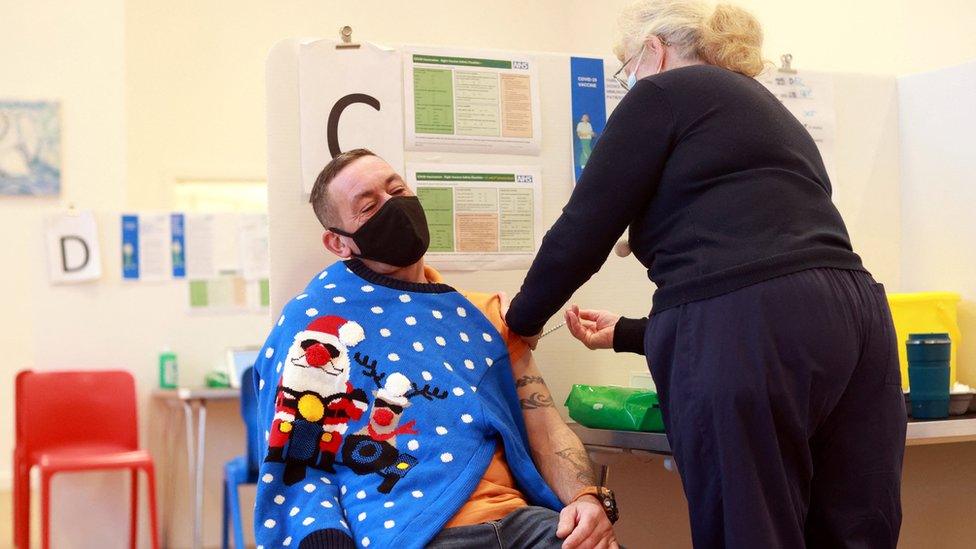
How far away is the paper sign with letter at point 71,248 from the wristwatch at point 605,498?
3320mm

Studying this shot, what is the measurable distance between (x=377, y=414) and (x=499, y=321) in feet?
1.12

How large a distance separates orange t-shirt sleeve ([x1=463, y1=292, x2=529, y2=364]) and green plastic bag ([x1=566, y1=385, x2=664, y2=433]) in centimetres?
16

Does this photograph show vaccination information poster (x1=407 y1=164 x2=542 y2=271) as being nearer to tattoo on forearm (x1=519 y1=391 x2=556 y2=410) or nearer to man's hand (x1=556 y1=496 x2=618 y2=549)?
tattoo on forearm (x1=519 y1=391 x2=556 y2=410)

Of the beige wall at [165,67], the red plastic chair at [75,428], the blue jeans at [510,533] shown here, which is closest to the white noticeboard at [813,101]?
the blue jeans at [510,533]

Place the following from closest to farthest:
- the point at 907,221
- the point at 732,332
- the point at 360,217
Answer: the point at 732,332
the point at 360,217
the point at 907,221

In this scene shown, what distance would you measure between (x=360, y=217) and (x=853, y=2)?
320cm

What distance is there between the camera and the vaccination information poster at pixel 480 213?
85.1 inches

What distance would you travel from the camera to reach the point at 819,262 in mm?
1410

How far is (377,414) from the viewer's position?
168 centimetres

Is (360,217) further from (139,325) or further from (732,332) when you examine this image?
(139,325)

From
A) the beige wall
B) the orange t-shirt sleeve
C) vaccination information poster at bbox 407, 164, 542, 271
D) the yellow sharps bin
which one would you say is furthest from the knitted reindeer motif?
the beige wall

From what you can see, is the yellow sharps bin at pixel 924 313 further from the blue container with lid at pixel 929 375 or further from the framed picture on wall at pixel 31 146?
the framed picture on wall at pixel 31 146

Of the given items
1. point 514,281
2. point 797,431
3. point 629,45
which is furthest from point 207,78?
point 797,431

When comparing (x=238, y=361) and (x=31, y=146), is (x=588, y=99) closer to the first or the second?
(x=238, y=361)
